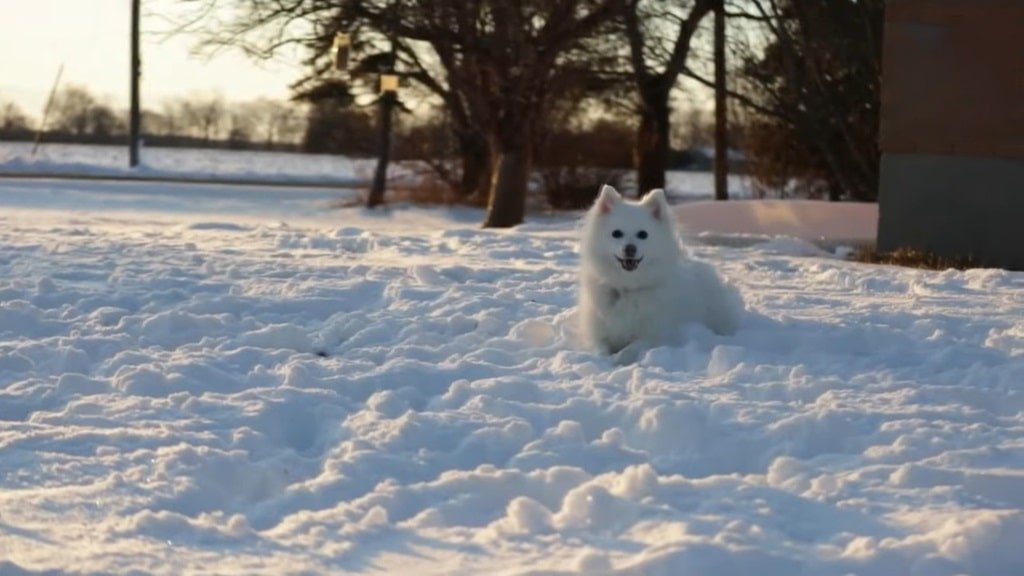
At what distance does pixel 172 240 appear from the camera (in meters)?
14.5

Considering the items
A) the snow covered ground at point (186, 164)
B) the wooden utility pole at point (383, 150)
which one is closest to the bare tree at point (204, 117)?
the snow covered ground at point (186, 164)

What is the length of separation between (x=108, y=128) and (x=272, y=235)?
4936 centimetres

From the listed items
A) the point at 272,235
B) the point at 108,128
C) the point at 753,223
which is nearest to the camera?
the point at 272,235

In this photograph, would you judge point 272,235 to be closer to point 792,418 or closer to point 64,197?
point 792,418

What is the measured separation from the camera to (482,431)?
20.0 feet

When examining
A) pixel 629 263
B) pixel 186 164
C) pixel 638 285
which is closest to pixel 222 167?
pixel 186 164

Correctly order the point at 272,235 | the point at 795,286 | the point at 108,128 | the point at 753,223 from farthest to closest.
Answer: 1. the point at 108,128
2. the point at 753,223
3. the point at 272,235
4. the point at 795,286

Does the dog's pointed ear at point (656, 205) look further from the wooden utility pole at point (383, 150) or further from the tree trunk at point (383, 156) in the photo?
the tree trunk at point (383, 156)

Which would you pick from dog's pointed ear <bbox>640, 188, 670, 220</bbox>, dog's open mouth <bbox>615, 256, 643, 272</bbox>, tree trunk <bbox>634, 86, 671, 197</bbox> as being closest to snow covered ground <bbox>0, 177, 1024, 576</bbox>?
dog's open mouth <bbox>615, 256, 643, 272</bbox>

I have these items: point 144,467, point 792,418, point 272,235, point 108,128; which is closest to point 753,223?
point 272,235

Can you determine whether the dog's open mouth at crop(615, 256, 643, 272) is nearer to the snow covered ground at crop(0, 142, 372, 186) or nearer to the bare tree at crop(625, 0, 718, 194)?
the bare tree at crop(625, 0, 718, 194)

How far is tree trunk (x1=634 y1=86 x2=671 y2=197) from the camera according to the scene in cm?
2823

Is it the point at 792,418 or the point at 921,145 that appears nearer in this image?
the point at 792,418

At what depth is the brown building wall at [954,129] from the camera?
1438 cm
